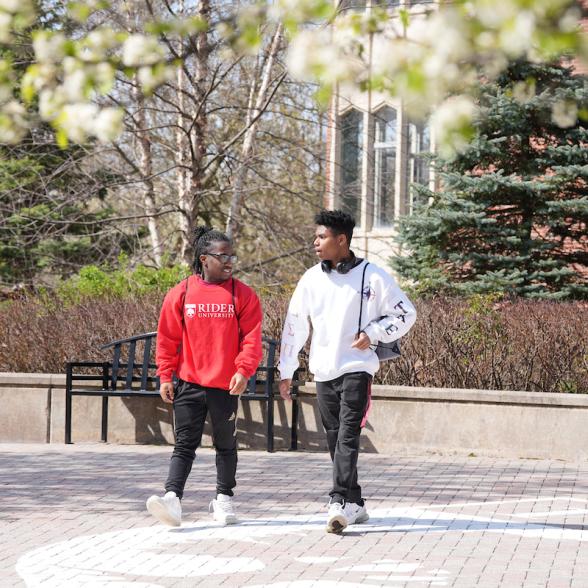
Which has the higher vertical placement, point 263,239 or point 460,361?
point 263,239

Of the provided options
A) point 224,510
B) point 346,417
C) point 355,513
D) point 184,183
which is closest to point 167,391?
point 224,510

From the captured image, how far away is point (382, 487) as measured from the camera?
30.8 feet

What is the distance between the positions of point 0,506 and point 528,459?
463cm

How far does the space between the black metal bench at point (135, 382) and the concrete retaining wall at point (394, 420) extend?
0.12m

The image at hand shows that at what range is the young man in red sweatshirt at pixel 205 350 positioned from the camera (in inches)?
293

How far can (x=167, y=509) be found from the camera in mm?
7383

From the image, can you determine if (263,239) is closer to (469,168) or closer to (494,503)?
(469,168)

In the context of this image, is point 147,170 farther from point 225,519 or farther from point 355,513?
point 355,513

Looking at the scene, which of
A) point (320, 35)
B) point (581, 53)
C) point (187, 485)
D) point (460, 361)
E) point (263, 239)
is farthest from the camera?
point (263, 239)

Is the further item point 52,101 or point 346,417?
point 346,417

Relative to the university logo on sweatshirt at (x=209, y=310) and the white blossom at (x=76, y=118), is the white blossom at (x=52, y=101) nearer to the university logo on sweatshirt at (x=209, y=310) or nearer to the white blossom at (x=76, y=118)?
the white blossom at (x=76, y=118)

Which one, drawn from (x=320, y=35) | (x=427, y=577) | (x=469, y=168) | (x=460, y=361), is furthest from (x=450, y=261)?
(x=320, y=35)

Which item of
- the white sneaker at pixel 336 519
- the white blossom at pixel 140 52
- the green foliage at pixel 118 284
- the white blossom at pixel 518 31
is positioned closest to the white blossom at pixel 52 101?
the white blossom at pixel 140 52

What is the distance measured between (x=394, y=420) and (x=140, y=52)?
8.04m
